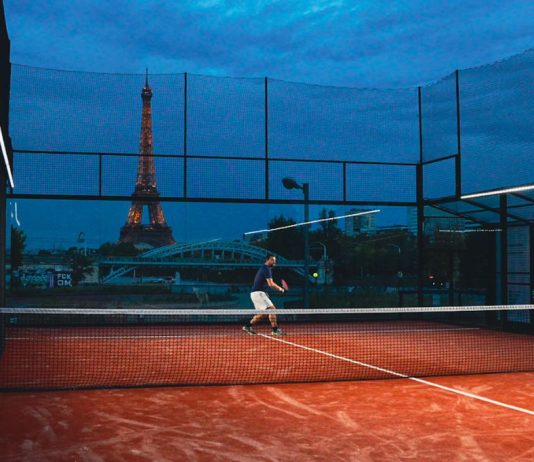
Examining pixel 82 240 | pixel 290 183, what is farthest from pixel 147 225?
pixel 290 183

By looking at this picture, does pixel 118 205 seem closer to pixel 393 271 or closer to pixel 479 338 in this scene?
pixel 393 271

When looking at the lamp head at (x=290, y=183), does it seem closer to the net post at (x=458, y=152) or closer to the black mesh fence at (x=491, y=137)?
the net post at (x=458, y=152)

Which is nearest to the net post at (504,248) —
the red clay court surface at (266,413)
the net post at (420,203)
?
the net post at (420,203)

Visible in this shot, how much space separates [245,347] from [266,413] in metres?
6.17

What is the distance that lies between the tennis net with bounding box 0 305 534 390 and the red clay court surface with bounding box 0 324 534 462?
0.25 ft

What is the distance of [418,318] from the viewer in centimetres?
2078

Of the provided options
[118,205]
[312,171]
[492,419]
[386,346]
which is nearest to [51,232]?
[118,205]

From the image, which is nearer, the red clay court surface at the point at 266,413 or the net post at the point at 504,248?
the red clay court surface at the point at 266,413

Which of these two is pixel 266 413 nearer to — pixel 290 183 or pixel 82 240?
pixel 290 183

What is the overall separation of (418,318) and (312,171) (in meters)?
6.17

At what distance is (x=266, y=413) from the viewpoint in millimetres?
7480

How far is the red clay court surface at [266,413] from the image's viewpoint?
5.98m

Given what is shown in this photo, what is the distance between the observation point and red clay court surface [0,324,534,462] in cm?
598

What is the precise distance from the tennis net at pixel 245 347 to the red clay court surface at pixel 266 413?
8 centimetres
